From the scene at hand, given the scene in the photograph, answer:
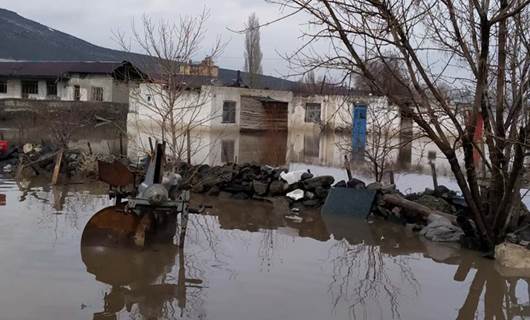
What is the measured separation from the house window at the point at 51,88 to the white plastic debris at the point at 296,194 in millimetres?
37380

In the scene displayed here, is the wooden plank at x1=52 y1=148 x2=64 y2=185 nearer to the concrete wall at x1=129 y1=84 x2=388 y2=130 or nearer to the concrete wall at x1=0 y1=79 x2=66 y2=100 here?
the concrete wall at x1=129 y1=84 x2=388 y2=130

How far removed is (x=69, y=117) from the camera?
19062 mm

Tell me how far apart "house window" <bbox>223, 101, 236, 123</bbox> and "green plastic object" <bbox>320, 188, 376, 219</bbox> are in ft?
94.3

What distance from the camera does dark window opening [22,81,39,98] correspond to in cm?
4662

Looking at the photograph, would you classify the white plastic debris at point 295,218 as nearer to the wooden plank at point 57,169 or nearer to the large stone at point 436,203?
the large stone at point 436,203

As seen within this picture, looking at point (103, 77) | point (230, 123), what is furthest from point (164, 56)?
point (103, 77)

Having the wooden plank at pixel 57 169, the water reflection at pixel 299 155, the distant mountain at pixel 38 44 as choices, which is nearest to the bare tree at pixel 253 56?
the distant mountain at pixel 38 44

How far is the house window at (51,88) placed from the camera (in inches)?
1812

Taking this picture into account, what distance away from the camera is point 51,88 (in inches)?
1822

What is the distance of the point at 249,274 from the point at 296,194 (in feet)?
17.1

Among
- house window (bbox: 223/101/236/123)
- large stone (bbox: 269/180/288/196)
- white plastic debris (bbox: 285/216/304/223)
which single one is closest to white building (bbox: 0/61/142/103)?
house window (bbox: 223/101/236/123)

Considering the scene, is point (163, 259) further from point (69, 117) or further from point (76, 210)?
point (69, 117)

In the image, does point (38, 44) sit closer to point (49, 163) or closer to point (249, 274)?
point (49, 163)

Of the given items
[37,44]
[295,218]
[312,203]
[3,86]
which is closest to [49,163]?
[312,203]
